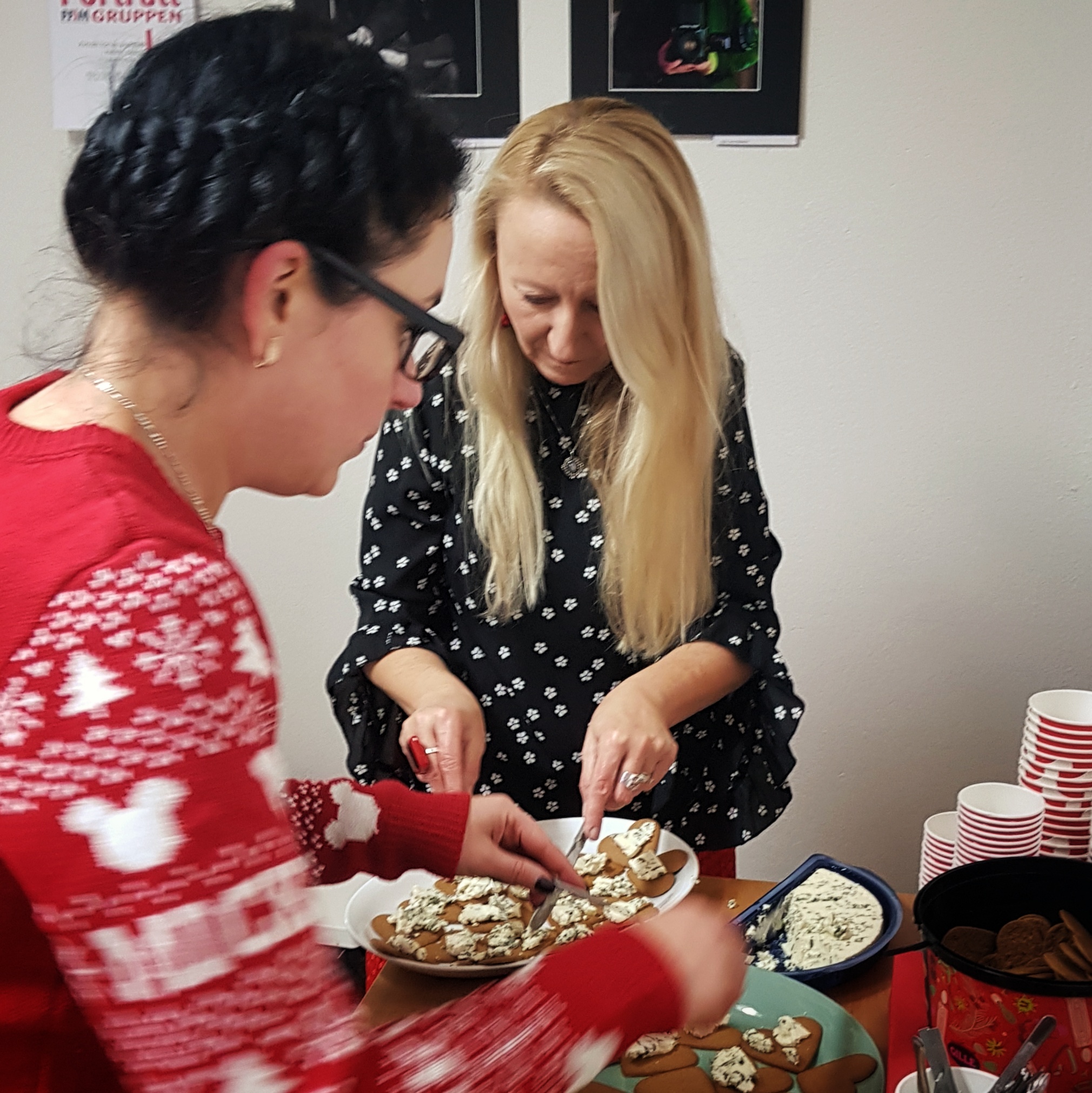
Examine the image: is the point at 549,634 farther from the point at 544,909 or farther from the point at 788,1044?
the point at 788,1044

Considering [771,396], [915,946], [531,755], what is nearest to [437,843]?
[915,946]

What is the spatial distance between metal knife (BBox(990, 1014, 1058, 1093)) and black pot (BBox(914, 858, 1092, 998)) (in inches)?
5.4

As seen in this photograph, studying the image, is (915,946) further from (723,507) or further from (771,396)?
(771,396)

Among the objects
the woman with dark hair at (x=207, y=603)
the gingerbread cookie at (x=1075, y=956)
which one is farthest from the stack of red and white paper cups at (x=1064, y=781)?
the woman with dark hair at (x=207, y=603)

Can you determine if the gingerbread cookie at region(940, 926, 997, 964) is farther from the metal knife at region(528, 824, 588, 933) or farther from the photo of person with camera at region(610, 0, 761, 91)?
the photo of person with camera at region(610, 0, 761, 91)

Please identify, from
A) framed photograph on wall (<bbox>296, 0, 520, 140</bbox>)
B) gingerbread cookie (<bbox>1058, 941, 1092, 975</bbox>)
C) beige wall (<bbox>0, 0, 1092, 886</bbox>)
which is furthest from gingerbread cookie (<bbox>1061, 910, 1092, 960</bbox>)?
framed photograph on wall (<bbox>296, 0, 520, 140</bbox>)

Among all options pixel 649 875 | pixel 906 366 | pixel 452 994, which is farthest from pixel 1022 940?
pixel 906 366

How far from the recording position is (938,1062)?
2.71 ft

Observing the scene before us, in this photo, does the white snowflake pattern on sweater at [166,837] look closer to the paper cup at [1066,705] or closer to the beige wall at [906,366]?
the paper cup at [1066,705]

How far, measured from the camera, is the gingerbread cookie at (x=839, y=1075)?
91cm

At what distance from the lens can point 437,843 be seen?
0.99m

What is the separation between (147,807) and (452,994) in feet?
2.09

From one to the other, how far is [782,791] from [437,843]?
0.72m

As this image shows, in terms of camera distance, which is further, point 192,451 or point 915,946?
point 915,946
